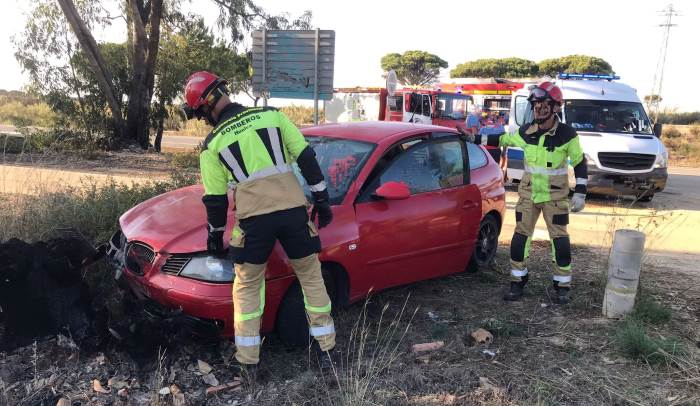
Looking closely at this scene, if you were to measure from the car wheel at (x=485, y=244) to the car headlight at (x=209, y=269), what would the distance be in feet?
8.77

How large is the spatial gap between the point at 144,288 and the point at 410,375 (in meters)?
1.82

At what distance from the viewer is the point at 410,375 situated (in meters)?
3.38

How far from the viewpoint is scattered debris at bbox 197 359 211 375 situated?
336cm

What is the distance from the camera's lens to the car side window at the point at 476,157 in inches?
210

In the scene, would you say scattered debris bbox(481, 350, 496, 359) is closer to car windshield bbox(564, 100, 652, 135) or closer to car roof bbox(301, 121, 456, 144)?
car roof bbox(301, 121, 456, 144)

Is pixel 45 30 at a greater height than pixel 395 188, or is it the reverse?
pixel 45 30

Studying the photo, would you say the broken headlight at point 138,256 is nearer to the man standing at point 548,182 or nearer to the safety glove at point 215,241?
the safety glove at point 215,241

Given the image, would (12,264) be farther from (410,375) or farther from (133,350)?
(410,375)

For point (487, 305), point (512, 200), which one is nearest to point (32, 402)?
point (487, 305)

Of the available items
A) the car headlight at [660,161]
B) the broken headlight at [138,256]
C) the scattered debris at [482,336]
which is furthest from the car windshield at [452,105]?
the broken headlight at [138,256]

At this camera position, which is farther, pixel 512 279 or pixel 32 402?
pixel 512 279

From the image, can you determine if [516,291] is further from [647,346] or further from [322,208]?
[322,208]

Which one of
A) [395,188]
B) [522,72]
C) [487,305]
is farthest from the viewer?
[522,72]

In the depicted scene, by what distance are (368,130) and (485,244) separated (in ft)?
6.04
